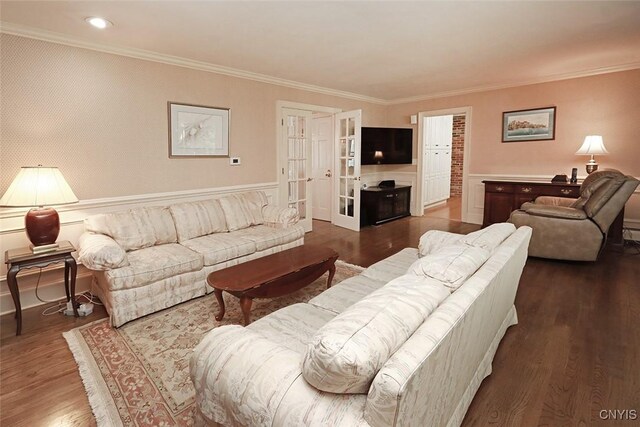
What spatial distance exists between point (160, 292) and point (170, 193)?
1.49 meters

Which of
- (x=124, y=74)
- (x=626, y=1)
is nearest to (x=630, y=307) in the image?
(x=626, y=1)

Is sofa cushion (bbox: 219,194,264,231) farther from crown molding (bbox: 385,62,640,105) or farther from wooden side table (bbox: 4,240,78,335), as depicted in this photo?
crown molding (bbox: 385,62,640,105)

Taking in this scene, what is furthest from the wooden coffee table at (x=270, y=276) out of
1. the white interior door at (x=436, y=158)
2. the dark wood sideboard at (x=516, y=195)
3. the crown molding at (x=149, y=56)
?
the white interior door at (x=436, y=158)

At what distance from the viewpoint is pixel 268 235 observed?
3.80 metres

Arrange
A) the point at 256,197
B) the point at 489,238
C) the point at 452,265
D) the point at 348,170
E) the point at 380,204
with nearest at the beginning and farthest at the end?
the point at 452,265
the point at 489,238
the point at 256,197
the point at 348,170
the point at 380,204

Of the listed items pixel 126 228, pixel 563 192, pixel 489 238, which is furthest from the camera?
pixel 563 192

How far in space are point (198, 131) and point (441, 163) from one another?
20.6 feet

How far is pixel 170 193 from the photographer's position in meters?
3.98

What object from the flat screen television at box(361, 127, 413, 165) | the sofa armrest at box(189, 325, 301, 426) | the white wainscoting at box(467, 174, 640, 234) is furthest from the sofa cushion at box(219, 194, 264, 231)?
the white wainscoting at box(467, 174, 640, 234)

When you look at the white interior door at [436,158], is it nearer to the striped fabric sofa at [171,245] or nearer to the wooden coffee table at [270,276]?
the striped fabric sofa at [171,245]

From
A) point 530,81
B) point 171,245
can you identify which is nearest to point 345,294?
point 171,245

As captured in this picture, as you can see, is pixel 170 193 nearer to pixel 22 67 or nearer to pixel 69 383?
pixel 22 67

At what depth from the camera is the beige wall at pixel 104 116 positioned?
295cm

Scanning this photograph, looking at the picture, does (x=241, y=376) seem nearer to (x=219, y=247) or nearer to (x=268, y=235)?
(x=219, y=247)
